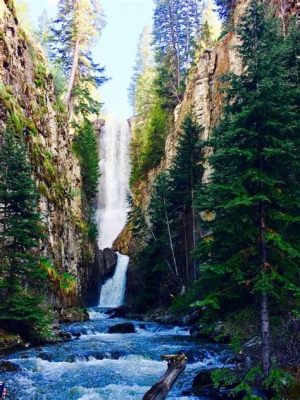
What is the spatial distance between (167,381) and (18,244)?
11075 millimetres

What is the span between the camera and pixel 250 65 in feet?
32.2

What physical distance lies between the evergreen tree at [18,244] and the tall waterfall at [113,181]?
102ft

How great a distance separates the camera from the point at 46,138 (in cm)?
2870

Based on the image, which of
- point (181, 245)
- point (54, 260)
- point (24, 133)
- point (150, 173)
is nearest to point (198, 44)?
point (150, 173)

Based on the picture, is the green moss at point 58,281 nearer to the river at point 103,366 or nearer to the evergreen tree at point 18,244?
the evergreen tree at point 18,244

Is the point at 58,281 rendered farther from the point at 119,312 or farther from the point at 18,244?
the point at 18,244

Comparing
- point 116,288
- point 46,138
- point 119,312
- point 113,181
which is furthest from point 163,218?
point 113,181

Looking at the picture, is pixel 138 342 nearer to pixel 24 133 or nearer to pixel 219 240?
pixel 219 240

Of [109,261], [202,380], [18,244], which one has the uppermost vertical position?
[18,244]

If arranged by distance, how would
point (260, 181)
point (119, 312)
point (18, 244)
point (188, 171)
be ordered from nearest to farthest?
1. point (260, 181)
2. point (18, 244)
3. point (188, 171)
4. point (119, 312)

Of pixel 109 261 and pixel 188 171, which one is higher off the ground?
pixel 188 171

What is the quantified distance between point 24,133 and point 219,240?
17508 mm

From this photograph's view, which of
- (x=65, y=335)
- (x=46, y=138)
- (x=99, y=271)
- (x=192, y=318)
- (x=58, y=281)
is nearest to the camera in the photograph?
(x=65, y=335)

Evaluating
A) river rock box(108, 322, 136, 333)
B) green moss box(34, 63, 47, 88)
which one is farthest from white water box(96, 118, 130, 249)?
river rock box(108, 322, 136, 333)
